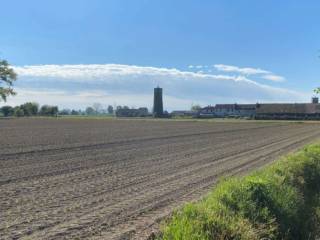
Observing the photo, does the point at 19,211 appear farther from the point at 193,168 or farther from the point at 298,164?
the point at 193,168

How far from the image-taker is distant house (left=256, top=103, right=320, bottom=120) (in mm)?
155500

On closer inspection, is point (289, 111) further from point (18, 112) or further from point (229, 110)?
point (18, 112)

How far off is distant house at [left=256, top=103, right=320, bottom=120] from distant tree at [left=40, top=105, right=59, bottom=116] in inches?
2924

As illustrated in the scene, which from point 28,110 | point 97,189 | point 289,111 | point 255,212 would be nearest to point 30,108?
point 28,110

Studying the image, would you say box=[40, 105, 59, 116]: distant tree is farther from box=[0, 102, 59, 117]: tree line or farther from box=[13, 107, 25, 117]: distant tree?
box=[13, 107, 25, 117]: distant tree

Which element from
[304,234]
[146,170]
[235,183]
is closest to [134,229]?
[235,183]

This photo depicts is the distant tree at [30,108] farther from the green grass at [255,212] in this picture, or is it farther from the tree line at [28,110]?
the green grass at [255,212]

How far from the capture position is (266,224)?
890 cm

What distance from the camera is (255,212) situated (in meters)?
9.17

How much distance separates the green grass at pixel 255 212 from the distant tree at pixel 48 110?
172m

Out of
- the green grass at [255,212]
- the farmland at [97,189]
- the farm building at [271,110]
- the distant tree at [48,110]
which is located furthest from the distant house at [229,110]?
the green grass at [255,212]

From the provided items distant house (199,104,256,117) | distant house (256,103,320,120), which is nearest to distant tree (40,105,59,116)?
distant house (199,104,256,117)

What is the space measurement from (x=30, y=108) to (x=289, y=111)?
298ft

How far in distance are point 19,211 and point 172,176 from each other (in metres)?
7.71
